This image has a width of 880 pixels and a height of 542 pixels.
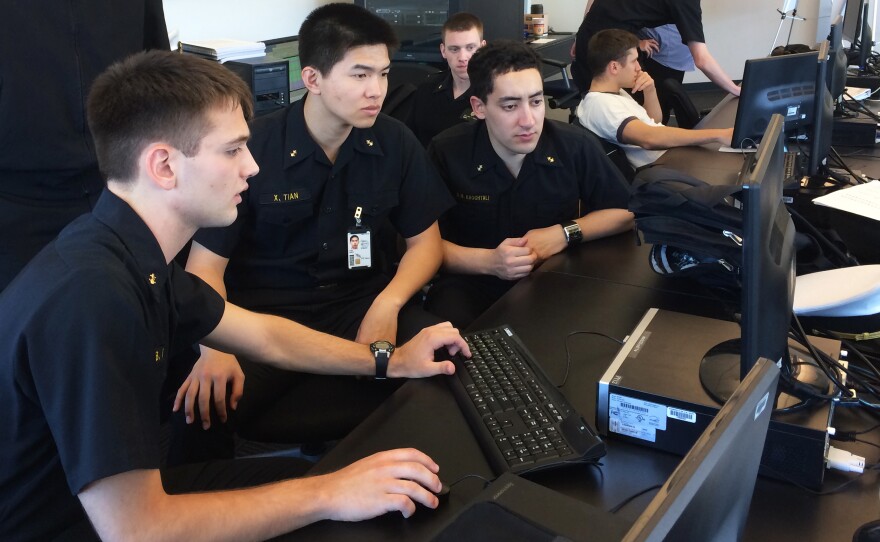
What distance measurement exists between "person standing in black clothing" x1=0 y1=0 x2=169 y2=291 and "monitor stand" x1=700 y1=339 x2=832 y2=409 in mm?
1642

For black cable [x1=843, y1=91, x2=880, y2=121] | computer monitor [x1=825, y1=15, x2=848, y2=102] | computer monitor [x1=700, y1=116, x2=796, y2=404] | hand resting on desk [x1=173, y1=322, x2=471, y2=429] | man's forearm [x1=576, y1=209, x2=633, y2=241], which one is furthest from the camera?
black cable [x1=843, y1=91, x2=880, y2=121]

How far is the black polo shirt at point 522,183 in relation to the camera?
7.25ft

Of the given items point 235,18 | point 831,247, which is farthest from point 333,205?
point 235,18

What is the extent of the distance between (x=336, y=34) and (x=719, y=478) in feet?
5.48

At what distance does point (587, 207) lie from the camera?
2234 mm

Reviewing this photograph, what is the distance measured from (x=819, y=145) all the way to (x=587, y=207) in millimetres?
660

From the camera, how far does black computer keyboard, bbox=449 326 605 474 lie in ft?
3.49

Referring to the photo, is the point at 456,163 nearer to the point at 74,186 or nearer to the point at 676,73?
the point at 74,186

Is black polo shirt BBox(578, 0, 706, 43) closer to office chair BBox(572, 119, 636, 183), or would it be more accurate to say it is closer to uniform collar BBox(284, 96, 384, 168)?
office chair BBox(572, 119, 636, 183)

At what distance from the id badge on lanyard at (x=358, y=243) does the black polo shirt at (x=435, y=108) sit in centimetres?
130

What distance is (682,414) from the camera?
3.48 ft

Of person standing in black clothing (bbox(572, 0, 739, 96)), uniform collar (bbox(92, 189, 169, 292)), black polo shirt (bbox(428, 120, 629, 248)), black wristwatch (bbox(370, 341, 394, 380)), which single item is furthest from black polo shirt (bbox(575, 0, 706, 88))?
uniform collar (bbox(92, 189, 169, 292))

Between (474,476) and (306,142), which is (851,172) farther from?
(474,476)

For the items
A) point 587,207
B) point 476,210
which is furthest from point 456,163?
point 587,207
